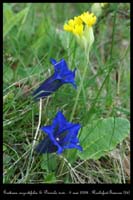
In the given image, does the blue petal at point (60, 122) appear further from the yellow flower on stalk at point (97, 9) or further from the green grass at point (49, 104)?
the yellow flower on stalk at point (97, 9)

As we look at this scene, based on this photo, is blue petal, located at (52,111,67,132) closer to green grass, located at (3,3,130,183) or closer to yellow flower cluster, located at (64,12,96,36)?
green grass, located at (3,3,130,183)

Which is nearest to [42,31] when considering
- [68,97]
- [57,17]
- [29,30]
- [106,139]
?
[29,30]

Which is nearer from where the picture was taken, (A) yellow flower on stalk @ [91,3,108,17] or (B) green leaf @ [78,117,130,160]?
(B) green leaf @ [78,117,130,160]

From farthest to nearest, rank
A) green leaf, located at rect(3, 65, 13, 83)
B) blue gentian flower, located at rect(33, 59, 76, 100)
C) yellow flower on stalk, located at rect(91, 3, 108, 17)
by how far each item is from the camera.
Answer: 1. yellow flower on stalk, located at rect(91, 3, 108, 17)
2. green leaf, located at rect(3, 65, 13, 83)
3. blue gentian flower, located at rect(33, 59, 76, 100)


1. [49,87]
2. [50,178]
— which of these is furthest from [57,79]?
[50,178]

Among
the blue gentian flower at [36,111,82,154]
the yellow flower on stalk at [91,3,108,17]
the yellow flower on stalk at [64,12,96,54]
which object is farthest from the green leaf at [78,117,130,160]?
the yellow flower on stalk at [91,3,108,17]
